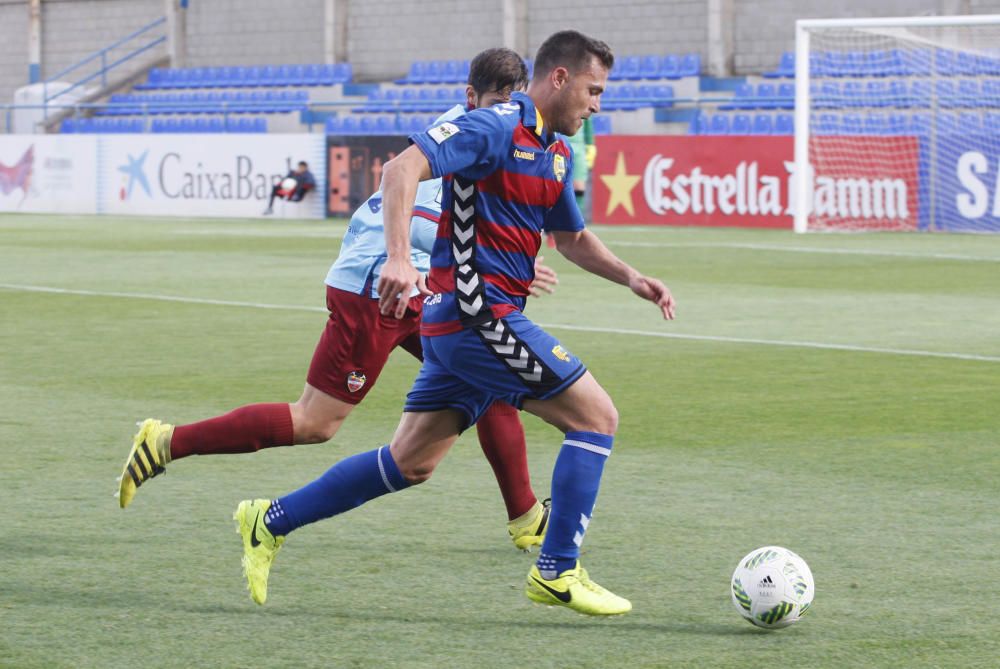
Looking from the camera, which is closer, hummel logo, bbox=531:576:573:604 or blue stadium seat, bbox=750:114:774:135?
hummel logo, bbox=531:576:573:604

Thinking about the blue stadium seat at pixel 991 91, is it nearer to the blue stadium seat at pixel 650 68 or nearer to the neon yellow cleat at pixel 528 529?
the blue stadium seat at pixel 650 68

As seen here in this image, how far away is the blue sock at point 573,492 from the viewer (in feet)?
15.3

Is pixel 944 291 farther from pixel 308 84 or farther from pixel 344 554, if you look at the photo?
pixel 308 84

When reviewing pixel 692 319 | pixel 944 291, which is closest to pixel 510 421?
pixel 692 319

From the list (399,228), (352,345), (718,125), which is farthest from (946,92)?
(399,228)

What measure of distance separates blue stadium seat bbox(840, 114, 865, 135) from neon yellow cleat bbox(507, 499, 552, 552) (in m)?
20.1

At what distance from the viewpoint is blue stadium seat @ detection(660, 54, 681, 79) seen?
105 feet

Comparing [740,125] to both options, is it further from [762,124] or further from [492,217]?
[492,217]

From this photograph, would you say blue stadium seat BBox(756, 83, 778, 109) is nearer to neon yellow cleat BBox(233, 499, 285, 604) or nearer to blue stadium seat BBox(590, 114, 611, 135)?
blue stadium seat BBox(590, 114, 611, 135)

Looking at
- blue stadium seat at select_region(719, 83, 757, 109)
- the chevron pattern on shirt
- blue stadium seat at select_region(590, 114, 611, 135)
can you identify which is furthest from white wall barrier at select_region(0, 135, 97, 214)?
the chevron pattern on shirt

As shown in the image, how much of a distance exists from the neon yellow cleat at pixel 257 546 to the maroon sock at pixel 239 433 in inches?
28.0

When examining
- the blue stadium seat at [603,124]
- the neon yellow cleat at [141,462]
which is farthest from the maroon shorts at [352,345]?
the blue stadium seat at [603,124]

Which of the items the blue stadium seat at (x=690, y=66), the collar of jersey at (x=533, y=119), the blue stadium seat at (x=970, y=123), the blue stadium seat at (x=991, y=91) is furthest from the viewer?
the blue stadium seat at (x=690, y=66)

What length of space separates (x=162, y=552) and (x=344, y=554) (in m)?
0.57
